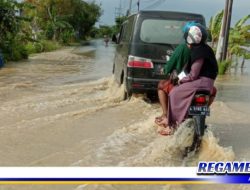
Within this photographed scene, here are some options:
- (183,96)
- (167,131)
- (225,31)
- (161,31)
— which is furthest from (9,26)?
(183,96)

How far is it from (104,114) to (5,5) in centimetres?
1535

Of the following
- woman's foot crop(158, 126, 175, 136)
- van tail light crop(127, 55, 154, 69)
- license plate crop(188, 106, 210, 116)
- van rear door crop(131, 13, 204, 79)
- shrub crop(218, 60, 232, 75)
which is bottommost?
shrub crop(218, 60, 232, 75)

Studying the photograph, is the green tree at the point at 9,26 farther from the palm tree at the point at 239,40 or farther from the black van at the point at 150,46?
the black van at the point at 150,46

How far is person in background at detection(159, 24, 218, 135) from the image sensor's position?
5930mm

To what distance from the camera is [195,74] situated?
5930 millimetres

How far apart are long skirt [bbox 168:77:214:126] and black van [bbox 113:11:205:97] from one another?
10.8 feet

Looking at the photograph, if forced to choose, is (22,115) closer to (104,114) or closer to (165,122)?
(104,114)

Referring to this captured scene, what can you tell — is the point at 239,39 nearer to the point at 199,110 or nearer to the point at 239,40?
the point at 239,40

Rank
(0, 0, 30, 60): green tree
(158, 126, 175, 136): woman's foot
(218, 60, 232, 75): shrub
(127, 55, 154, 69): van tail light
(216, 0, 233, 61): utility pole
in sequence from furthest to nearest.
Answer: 1. (0, 0, 30, 60): green tree
2. (216, 0, 233, 61): utility pole
3. (218, 60, 232, 75): shrub
4. (127, 55, 154, 69): van tail light
5. (158, 126, 175, 136): woman's foot

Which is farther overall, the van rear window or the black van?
the van rear window

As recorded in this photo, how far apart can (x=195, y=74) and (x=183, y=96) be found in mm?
329

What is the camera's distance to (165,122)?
21.9 ft

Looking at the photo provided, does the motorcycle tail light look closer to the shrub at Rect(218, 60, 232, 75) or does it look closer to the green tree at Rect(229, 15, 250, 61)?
the shrub at Rect(218, 60, 232, 75)

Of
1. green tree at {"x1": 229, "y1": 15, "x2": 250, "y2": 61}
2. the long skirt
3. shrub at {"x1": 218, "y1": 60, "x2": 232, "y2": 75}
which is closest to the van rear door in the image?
the long skirt
